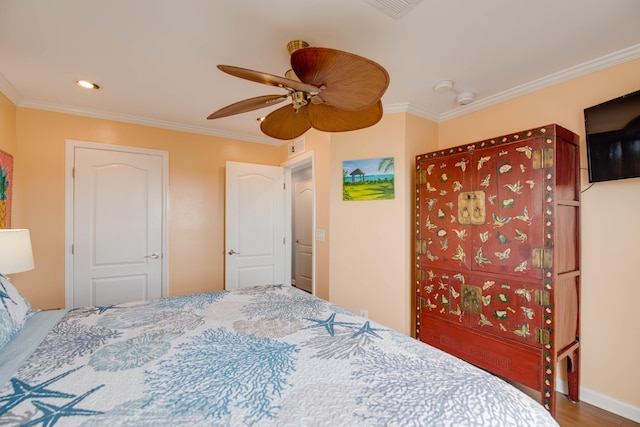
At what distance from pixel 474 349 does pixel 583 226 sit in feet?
3.88

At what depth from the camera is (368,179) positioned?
9.20 ft

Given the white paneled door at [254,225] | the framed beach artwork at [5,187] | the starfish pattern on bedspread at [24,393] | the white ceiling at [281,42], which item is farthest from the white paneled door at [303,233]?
the starfish pattern on bedspread at [24,393]

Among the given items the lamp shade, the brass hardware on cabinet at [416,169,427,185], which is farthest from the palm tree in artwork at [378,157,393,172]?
the lamp shade

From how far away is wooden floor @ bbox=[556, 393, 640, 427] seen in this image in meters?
1.80

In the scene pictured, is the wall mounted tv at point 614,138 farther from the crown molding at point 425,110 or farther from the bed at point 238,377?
the bed at point 238,377

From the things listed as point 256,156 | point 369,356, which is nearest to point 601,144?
point 369,356

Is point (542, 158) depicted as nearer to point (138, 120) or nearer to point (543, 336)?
point (543, 336)

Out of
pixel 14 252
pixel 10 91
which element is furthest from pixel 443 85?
pixel 10 91

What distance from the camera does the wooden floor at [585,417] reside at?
180cm

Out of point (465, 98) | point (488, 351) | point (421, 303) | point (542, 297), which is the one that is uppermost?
point (465, 98)

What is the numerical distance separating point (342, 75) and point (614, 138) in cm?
186

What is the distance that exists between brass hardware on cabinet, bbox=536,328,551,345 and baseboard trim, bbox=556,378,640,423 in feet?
2.10

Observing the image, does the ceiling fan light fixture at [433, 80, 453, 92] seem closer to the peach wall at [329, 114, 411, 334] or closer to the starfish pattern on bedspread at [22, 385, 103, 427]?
the peach wall at [329, 114, 411, 334]

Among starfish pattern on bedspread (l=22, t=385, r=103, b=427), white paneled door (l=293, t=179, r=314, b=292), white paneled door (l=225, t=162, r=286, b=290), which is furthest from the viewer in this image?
white paneled door (l=293, t=179, r=314, b=292)
